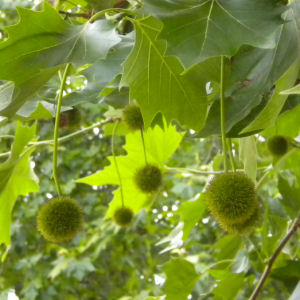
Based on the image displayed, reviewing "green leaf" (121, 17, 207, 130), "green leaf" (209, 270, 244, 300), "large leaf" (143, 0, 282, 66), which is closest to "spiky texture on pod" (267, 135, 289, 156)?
"green leaf" (209, 270, 244, 300)

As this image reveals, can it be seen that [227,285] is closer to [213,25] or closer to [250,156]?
[250,156]

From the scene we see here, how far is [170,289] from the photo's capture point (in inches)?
68.8

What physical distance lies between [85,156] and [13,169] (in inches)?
140

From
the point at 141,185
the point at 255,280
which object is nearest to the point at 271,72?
the point at 141,185

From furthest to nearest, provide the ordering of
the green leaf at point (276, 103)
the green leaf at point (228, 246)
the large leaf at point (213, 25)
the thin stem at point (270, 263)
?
the green leaf at point (228, 246)
the thin stem at point (270, 263)
the green leaf at point (276, 103)
the large leaf at point (213, 25)

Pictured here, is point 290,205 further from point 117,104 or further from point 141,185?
point 117,104

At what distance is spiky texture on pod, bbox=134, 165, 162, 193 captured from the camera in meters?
1.80

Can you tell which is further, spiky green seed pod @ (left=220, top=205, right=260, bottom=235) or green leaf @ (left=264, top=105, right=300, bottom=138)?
green leaf @ (left=264, top=105, right=300, bottom=138)

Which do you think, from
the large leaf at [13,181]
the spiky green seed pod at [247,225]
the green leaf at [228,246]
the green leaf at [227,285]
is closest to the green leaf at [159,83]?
the spiky green seed pod at [247,225]

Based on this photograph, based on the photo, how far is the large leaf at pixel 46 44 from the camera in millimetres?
1063

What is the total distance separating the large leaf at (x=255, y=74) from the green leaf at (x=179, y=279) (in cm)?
62

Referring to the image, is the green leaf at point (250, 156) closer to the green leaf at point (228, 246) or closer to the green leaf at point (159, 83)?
the green leaf at point (159, 83)

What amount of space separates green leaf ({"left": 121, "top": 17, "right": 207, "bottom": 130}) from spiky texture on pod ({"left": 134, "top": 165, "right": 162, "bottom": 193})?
52cm

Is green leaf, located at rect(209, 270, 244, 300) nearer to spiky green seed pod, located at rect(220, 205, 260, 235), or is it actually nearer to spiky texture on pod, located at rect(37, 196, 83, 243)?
spiky green seed pod, located at rect(220, 205, 260, 235)
